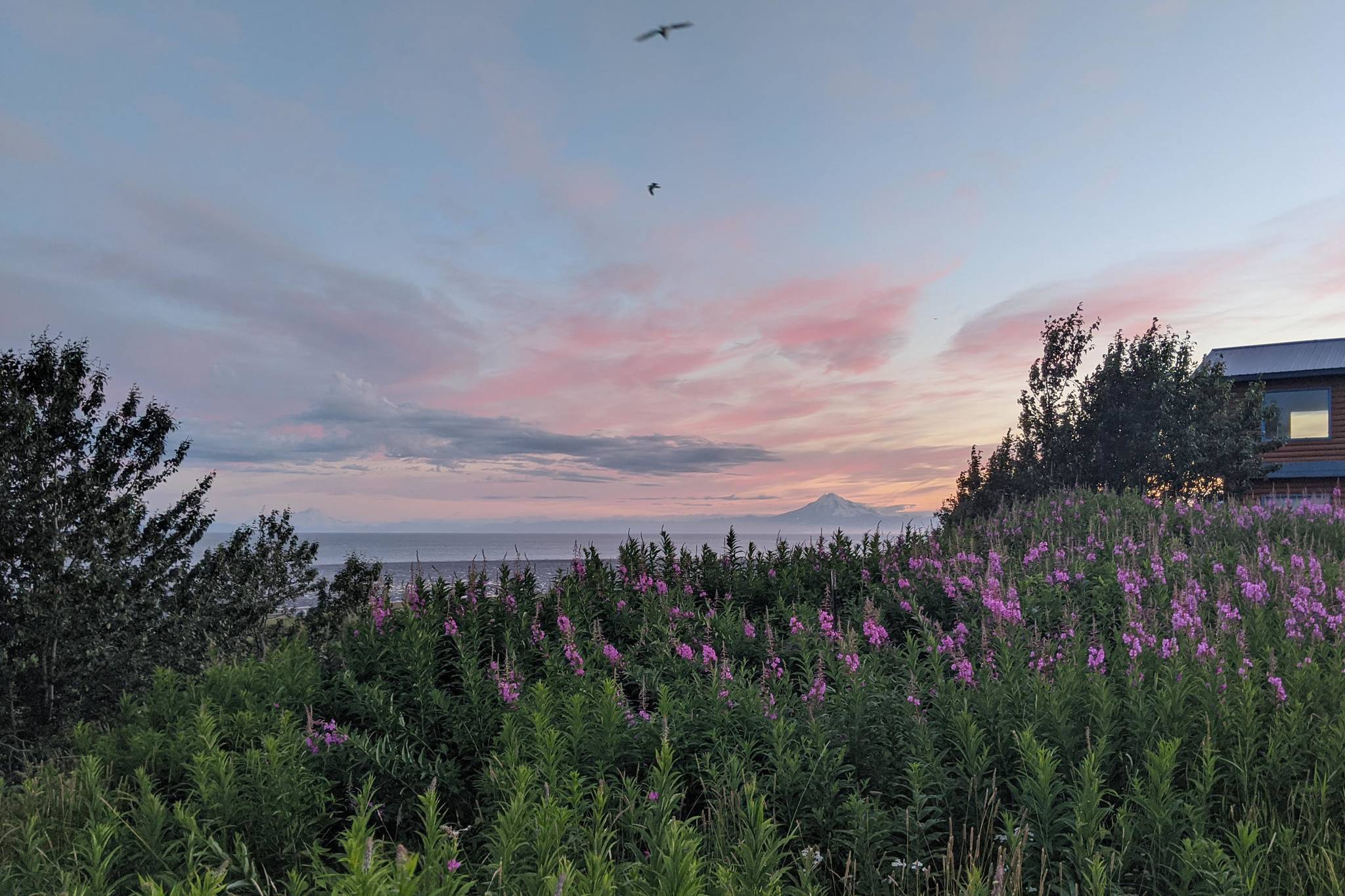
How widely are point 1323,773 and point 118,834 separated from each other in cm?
706

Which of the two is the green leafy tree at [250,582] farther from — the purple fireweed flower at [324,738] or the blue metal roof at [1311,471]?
the blue metal roof at [1311,471]

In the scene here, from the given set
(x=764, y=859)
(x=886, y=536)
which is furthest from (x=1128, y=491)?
(x=764, y=859)

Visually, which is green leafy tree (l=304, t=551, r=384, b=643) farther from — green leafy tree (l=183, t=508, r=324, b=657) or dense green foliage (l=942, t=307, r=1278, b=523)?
dense green foliage (l=942, t=307, r=1278, b=523)

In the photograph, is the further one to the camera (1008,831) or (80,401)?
(80,401)

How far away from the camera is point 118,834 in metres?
4.05

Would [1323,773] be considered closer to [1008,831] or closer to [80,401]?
[1008,831]

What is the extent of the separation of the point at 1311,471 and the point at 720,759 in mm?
36526

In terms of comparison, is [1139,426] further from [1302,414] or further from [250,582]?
[250,582]

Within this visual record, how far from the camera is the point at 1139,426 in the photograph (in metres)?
25.0

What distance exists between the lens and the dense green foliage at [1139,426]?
974 inches

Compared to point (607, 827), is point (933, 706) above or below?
above

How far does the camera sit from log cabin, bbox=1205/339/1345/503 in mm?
30781

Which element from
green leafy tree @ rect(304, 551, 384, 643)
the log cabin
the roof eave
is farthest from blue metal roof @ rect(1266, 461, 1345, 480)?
green leafy tree @ rect(304, 551, 384, 643)

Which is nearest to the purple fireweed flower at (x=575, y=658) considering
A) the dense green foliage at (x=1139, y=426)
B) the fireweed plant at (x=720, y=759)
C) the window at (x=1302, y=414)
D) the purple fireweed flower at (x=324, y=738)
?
the fireweed plant at (x=720, y=759)
